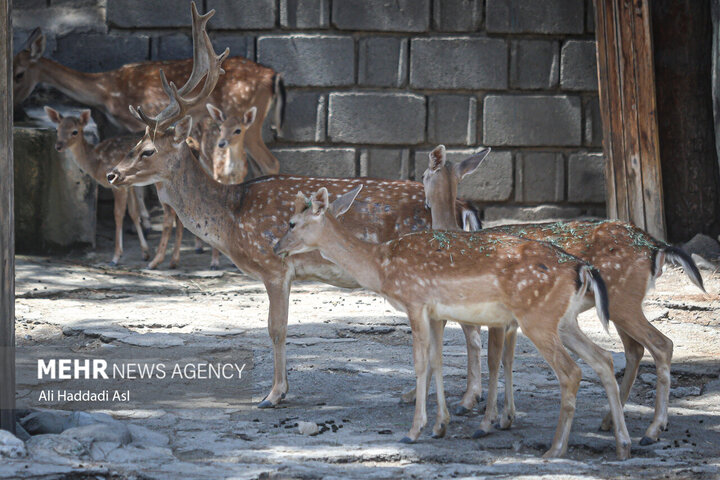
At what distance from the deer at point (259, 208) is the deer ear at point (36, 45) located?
5303 mm

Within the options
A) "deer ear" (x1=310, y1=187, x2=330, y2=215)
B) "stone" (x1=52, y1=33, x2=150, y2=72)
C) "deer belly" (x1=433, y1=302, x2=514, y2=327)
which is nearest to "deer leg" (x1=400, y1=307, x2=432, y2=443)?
"deer belly" (x1=433, y1=302, x2=514, y2=327)

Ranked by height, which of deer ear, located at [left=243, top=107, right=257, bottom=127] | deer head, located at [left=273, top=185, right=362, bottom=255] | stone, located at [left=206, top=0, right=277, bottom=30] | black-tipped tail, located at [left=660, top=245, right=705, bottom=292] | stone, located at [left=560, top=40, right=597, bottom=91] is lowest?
black-tipped tail, located at [left=660, top=245, right=705, bottom=292]

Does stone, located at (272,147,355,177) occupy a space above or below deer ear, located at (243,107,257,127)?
below

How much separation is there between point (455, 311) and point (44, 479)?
2092 millimetres

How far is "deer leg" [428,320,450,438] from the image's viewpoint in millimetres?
5227

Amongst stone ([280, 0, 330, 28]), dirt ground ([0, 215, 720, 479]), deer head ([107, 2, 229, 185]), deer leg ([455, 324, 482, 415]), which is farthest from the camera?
stone ([280, 0, 330, 28])

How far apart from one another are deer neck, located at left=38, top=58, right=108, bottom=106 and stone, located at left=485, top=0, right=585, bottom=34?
14.7 feet

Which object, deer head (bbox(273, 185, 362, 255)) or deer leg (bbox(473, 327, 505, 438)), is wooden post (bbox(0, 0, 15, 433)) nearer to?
deer head (bbox(273, 185, 362, 255))

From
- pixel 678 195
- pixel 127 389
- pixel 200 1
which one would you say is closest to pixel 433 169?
pixel 127 389

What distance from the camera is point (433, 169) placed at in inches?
242

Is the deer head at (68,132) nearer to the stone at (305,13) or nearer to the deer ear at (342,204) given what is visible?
the stone at (305,13)

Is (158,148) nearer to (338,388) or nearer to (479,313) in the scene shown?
(338,388)

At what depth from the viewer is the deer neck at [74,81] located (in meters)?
11.6

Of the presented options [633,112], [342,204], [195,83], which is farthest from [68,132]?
[633,112]
